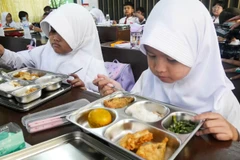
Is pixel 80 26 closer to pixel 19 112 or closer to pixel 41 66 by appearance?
pixel 41 66

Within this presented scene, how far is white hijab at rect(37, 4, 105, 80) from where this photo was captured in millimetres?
1449

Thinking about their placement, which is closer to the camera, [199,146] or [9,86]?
[199,146]

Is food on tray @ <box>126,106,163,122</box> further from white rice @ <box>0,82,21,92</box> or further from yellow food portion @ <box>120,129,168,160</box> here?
white rice @ <box>0,82,21,92</box>

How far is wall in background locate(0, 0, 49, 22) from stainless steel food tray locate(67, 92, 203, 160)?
8316mm

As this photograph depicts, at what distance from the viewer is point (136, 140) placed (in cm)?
64

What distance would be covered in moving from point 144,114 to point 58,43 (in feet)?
3.04

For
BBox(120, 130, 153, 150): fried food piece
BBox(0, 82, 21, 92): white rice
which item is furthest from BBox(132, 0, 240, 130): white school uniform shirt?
BBox(0, 82, 21, 92): white rice

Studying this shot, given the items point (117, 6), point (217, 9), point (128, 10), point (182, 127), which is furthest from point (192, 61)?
point (117, 6)

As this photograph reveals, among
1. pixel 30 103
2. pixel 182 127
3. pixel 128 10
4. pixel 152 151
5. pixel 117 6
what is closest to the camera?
pixel 152 151

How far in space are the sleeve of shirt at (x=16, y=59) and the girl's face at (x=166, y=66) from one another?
131cm

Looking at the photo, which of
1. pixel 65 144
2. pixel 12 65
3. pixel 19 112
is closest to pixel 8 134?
pixel 65 144

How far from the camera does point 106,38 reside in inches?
121

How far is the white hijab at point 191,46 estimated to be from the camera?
2.51 feet

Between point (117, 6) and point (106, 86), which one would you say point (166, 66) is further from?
point (117, 6)
